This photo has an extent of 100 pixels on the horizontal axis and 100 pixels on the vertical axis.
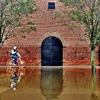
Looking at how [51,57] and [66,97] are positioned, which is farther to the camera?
[51,57]

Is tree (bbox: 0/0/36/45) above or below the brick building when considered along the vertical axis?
above

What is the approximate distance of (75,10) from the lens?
70.5ft

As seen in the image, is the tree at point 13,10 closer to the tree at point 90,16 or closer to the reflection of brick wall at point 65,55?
the tree at point 90,16

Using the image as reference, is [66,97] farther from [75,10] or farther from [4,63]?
[4,63]

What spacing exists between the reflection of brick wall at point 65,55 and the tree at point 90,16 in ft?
36.9

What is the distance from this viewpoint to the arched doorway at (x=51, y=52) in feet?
108

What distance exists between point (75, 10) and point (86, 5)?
691 millimetres

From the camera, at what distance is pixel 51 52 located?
33250 millimetres

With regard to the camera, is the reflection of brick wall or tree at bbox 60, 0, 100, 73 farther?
the reflection of brick wall

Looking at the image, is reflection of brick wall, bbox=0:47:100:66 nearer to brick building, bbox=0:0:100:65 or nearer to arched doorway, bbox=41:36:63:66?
brick building, bbox=0:0:100:65

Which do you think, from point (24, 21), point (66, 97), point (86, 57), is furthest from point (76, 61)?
point (66, 97)

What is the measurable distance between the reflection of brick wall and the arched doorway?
547 millimetres

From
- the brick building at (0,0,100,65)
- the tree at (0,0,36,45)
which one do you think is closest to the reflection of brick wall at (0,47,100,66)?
the brick building at (0,0,100,65)

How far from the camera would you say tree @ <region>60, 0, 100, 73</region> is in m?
20.5
